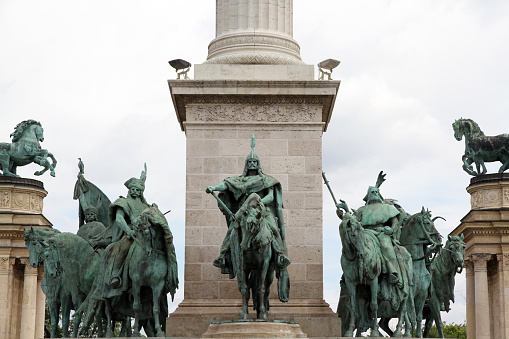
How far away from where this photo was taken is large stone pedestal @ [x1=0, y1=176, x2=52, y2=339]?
56562mm

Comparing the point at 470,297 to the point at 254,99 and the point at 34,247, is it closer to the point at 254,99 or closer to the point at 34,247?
the point at 254,99

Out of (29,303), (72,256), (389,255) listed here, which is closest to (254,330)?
(389,255)

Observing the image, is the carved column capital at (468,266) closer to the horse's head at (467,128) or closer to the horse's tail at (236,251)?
the horse's head at (467,128)

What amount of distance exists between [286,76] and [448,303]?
8.97 meters

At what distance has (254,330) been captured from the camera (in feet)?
73.9

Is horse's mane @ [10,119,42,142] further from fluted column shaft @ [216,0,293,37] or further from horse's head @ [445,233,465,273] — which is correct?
horse's head @ [445,233,465,273]

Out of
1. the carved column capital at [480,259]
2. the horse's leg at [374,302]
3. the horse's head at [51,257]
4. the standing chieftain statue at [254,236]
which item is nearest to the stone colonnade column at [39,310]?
the carved column capital at [480,259]

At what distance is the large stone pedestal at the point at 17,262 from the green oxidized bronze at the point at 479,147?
24.1 meters

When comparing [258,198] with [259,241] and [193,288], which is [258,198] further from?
[193,288]

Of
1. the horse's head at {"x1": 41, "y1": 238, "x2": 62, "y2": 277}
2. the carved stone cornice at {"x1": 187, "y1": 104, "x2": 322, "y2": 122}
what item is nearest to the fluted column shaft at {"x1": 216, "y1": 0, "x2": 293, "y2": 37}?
the carved stone cornice at {"x1": 187, "y1": 104, "x2": 322, "y2": 122}

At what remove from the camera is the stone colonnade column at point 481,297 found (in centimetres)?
5516

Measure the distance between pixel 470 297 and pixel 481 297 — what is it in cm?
181

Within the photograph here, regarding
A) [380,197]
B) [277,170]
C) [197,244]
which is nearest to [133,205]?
[197,244]

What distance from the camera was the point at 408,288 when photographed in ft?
83.0
